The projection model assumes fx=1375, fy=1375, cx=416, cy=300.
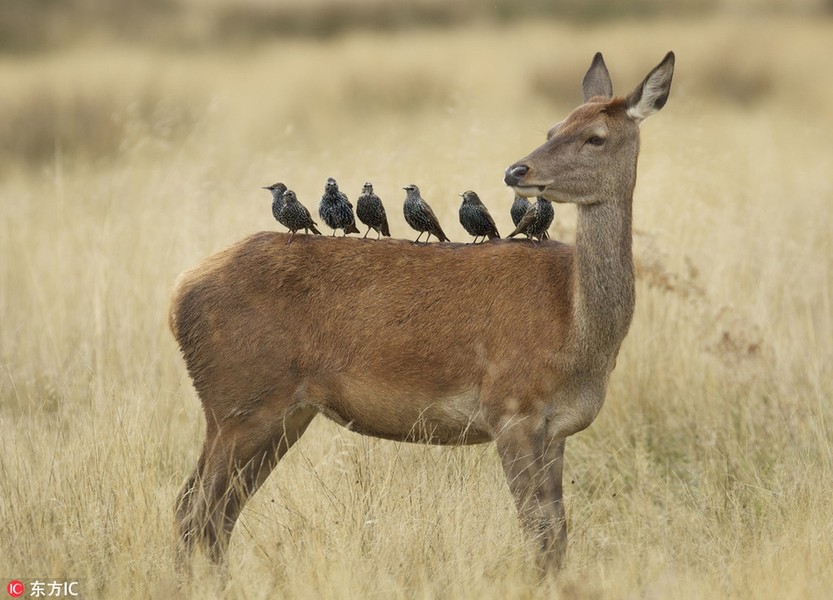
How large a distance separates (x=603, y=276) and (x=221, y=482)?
1.92 metres

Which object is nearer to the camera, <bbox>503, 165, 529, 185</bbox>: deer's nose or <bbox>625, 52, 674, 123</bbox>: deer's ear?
<bbox>503, 165, 529, 185</bbox>: deer's nose

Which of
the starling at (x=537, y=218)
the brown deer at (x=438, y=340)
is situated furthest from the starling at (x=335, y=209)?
the starling at (x=537, y=218)

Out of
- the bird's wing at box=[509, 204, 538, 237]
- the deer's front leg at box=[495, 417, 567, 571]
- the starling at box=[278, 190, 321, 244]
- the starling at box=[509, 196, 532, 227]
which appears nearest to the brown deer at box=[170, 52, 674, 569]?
the deer's front leg at box=[495, 417, 567, 571]

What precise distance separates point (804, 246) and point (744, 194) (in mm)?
1751

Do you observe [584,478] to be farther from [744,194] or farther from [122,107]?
[122,107]

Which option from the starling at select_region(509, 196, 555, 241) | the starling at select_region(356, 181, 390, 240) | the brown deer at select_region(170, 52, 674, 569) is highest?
the starling at select_region(356, 181, 390, 240)

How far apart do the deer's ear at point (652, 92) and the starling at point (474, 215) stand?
0.83 m

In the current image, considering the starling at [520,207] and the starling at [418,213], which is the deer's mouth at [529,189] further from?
the starling at [520,207]

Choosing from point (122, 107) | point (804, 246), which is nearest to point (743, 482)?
point (804, 246)

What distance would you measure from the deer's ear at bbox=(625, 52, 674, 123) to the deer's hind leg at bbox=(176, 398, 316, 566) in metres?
2.02

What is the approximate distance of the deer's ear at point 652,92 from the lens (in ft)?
20.0

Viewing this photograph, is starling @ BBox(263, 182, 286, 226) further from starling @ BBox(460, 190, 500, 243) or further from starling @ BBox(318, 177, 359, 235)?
starling @ BBox(460, 190, 500, 243)

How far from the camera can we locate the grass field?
228 inches

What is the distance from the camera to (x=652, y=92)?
20.1ft
